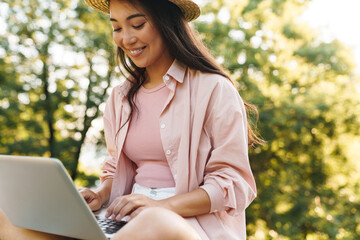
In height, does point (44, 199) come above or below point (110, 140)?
above

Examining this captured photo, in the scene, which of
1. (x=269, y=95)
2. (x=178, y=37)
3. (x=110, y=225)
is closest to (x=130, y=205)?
(x=110, y=225)

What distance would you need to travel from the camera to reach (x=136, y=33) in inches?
62.1

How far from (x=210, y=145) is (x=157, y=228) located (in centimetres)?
57

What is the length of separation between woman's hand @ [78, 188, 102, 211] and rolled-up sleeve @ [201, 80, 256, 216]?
1.44 ft

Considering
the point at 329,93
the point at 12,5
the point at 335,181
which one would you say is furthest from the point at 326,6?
the point at 12,5

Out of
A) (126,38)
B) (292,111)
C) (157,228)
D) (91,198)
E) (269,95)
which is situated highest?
(126,38)

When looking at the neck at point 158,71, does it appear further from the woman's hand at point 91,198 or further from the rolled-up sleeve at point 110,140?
the woman's hand at point 91,198

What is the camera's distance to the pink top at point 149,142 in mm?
1589

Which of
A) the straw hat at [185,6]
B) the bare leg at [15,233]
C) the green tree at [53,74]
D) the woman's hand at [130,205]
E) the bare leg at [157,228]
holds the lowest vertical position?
the green tree at [53,74]

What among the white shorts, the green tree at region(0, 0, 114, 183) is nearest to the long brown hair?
the white shorts

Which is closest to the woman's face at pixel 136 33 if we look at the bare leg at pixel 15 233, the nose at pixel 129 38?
the nose at pixel 129 38

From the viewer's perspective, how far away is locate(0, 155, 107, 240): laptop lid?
99cm

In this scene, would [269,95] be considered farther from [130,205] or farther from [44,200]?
[44,200]

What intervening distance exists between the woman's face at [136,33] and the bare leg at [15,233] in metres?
0.71
